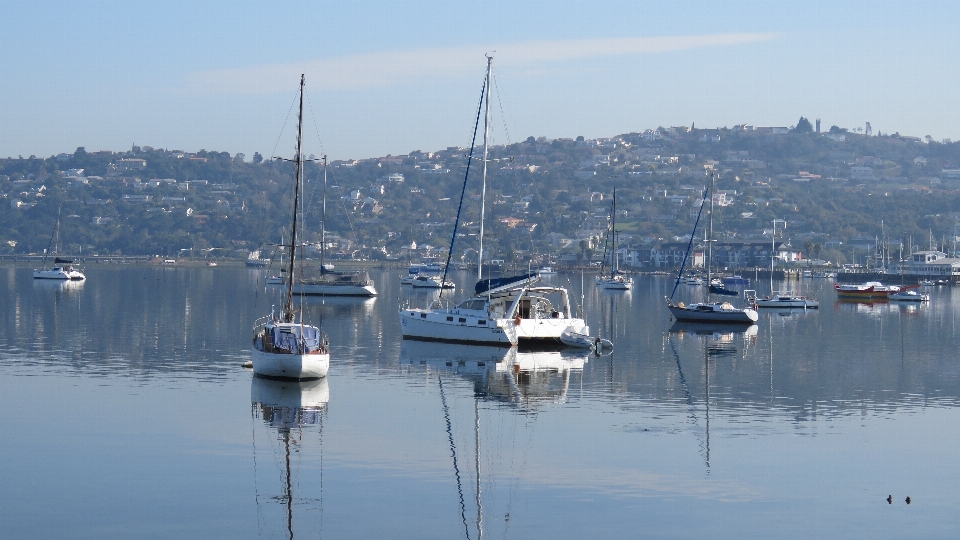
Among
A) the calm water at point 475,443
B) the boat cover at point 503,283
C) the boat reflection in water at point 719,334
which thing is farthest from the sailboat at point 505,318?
the boat reflection in water at point 719,334

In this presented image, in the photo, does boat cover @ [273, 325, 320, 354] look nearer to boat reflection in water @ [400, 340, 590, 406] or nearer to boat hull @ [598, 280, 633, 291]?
boat reflection in water @ [400, 340, 590, 406]

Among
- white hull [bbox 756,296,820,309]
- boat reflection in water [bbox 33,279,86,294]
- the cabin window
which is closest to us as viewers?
the cabin window

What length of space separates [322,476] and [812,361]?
79.6 feet

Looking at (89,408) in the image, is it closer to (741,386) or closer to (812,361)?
(741,386)

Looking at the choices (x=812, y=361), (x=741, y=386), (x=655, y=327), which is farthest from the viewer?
(x=655, y=327)

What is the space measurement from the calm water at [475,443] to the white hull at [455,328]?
120 cm

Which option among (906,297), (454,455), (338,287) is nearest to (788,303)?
(906,297)

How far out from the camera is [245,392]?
30812mm

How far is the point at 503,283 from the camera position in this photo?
1737 inches

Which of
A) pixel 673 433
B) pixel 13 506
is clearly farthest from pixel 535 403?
pixel 13 506

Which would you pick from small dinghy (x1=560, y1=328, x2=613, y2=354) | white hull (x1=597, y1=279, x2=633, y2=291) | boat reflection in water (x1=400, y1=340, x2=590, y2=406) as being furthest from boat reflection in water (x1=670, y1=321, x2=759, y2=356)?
white hull (x1=597, y1=279, x2=633, y2=291)

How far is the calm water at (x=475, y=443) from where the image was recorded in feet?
61.0

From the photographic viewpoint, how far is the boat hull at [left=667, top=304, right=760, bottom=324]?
5928 cm

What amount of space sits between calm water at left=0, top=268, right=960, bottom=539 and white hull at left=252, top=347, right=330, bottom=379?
1.09 ft
